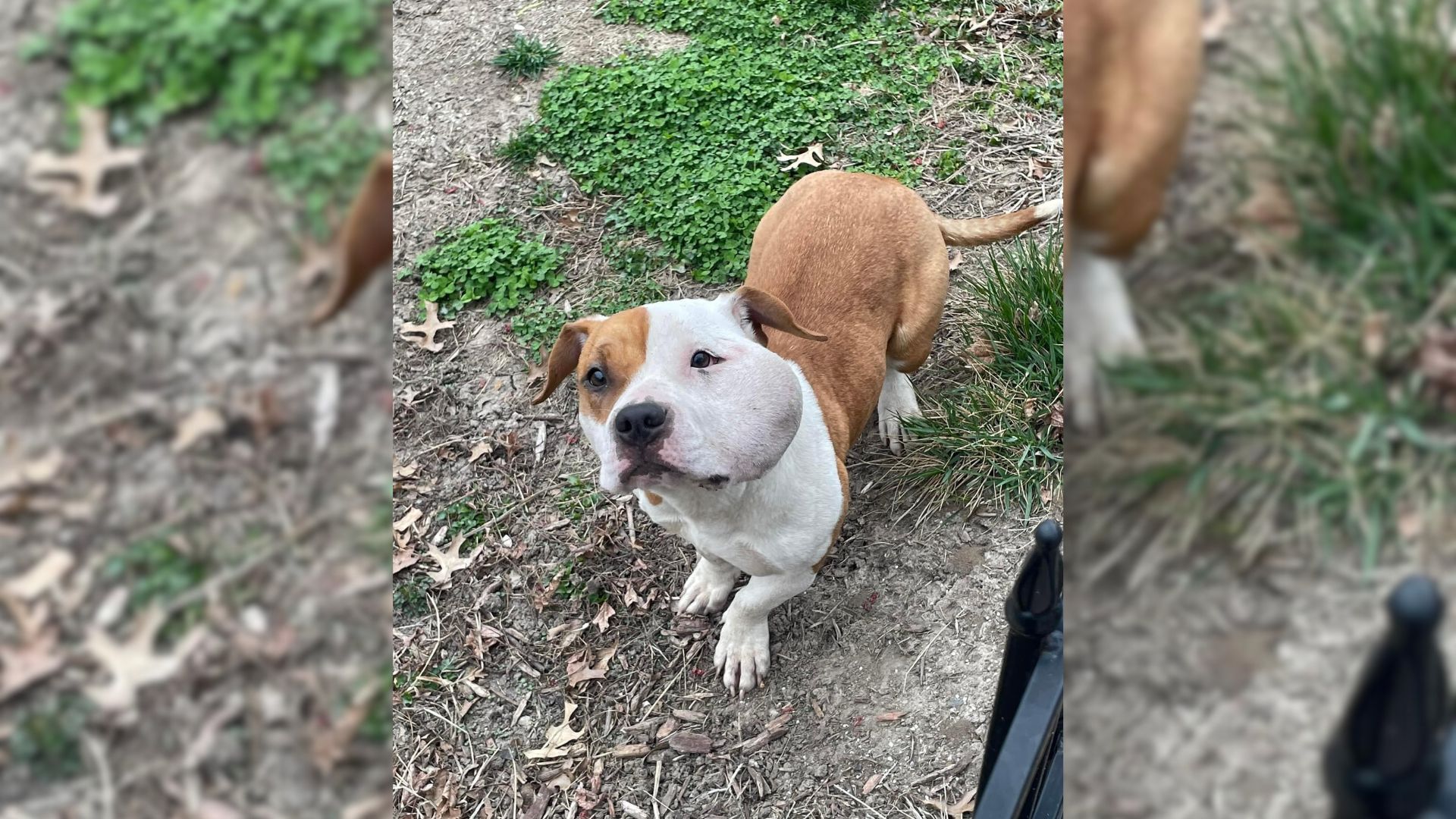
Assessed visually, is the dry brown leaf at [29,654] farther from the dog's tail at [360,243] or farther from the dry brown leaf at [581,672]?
the dry brown leaf at [581,672]

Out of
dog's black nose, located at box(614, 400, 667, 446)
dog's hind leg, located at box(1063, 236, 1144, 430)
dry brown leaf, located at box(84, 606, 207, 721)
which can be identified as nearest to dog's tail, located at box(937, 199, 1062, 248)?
dog's black nose, located at box(614, 400, 667, 446)

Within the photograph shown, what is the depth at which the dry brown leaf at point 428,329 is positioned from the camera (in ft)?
16.1

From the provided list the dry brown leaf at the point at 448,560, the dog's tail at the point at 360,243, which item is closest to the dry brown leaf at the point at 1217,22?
the dog's tail at the point at 360,243

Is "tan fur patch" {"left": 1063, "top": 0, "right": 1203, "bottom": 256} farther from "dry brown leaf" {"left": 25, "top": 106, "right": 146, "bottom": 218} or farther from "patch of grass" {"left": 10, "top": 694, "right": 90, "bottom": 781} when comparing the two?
"patch of grass" {"left": 10, "top": 694, "right": 90, "bottom": 781}

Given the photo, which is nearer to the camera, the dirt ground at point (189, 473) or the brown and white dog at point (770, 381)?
the dirt ground at point (189, 473)

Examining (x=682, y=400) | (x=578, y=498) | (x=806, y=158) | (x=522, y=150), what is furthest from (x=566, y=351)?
(x=522, y=150)

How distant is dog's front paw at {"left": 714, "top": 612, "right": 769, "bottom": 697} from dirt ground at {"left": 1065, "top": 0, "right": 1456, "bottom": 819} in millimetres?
3190

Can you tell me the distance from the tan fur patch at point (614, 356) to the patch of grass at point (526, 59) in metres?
3.70

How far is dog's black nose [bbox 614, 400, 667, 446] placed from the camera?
2.44 metres

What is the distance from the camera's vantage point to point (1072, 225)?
0.57m

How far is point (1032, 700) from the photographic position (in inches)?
60.1

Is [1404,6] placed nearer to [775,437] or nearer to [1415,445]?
[1415,445]

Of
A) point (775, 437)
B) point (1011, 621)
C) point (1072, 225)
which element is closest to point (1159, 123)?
point (1072, 225)

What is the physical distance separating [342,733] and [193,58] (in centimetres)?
39
